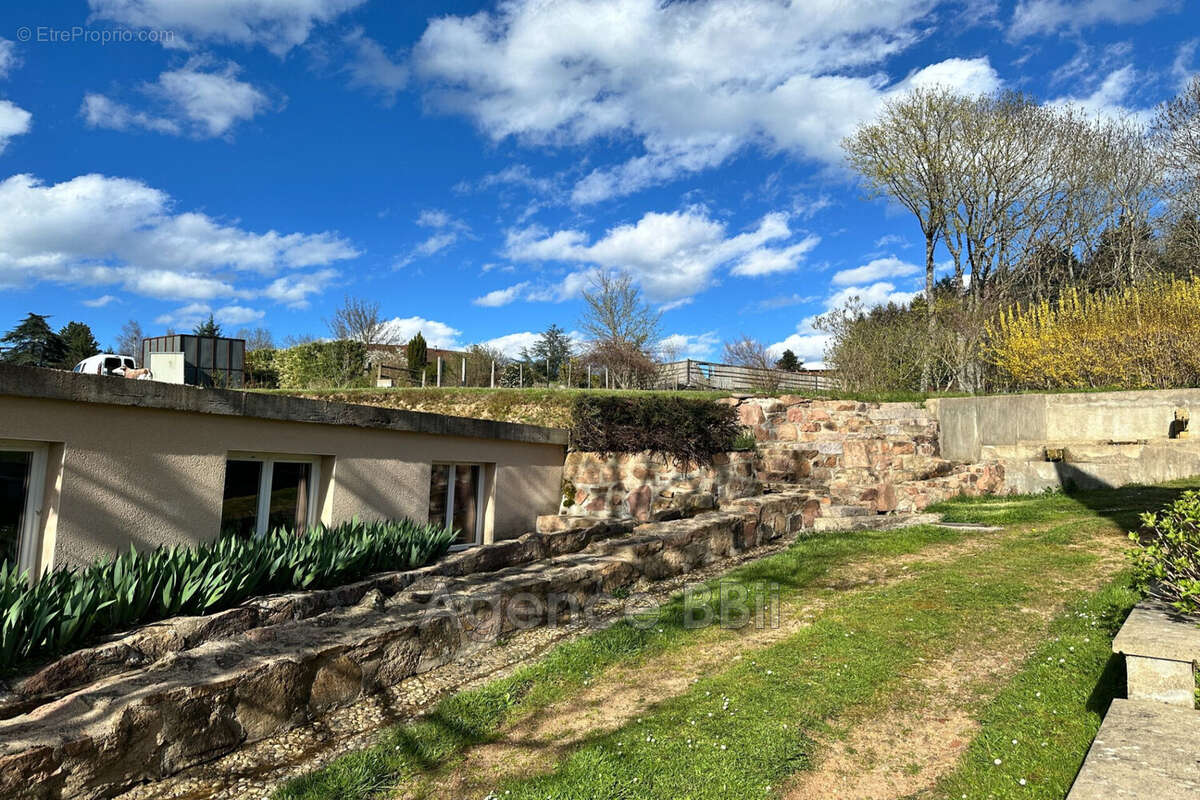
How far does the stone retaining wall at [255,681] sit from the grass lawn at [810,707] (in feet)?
1.77

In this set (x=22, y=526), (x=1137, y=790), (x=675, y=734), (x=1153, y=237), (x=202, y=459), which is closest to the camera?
(x=1137, y=790)

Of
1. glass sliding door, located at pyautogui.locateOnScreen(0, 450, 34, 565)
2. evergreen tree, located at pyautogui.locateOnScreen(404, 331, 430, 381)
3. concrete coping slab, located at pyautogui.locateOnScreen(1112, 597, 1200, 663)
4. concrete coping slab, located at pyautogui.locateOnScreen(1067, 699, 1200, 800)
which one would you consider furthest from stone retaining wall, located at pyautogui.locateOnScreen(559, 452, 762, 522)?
evergreen tree, located at pyautogui.locateOnScreen(404, 331, 430, 381)

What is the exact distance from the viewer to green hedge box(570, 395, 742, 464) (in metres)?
11.8

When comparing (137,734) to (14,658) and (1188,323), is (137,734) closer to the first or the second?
(14,658)

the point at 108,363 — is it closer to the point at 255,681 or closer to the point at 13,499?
the point at 13,499

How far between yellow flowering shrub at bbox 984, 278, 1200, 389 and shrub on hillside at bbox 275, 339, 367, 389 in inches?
733

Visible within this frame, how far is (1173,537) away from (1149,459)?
9086 mm

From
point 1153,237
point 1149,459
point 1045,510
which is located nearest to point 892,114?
point 1153,237

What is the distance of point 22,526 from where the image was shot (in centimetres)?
441

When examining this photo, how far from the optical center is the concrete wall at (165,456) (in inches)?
175

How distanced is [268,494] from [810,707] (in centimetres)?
493

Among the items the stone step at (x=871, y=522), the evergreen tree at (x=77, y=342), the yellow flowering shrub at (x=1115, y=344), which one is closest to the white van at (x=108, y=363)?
the stone step at (x=871, y=522)

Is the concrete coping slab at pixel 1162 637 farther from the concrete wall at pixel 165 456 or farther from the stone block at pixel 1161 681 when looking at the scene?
the concrete wall at pixel 165 456

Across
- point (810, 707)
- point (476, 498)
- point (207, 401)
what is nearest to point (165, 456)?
point (207, 401)
